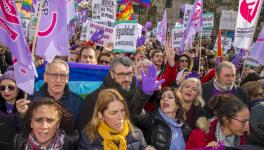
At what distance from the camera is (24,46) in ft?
13.3

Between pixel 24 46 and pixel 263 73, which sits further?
pixel 263 73

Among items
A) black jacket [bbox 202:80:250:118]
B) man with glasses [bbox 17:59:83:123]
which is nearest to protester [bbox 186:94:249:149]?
man with glasses [bbox 17:59:83:123]

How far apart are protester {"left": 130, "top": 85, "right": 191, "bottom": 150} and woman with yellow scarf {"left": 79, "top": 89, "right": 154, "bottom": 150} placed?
39cm

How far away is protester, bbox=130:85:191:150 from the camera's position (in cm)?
407

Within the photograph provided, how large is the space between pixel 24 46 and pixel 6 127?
76cm

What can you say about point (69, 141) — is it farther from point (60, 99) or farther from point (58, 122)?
point (60, 99)

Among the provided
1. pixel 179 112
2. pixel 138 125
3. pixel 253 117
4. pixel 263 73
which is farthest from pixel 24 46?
pixel 263 73

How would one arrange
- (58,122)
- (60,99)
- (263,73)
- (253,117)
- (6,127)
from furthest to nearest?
(263,73), (60,99), (6,127), (58,122), (253,117)

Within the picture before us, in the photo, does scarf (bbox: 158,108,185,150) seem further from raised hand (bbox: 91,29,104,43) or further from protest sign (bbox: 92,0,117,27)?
protest sign (bbox: 92,0,117,27)

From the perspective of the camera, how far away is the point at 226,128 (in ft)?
12.2

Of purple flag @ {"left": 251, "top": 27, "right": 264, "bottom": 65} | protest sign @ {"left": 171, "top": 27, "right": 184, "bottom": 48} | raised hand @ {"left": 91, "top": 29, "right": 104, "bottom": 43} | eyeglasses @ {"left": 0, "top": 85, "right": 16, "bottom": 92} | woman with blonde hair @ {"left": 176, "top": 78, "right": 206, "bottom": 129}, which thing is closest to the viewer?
eyeglasses @ {"left": 0, "top": 85, "right": 16, "bottom": 92}

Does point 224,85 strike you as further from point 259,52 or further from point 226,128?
point 226,128

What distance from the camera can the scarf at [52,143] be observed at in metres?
3.42

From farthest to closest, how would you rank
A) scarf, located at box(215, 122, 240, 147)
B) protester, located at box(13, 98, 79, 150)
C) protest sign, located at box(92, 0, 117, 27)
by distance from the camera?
protest sign, located at box(92, 0, 117, 27) < scarf, located at box(215, 122, 240, 147) < protester, located at box(13, 98, 79, 150)
